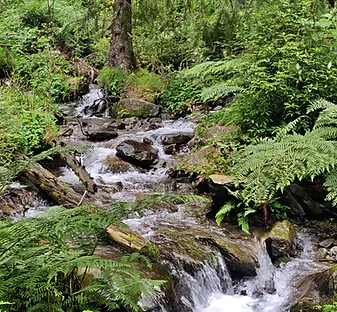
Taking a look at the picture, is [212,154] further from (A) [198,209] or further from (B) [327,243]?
(B) [327,243]

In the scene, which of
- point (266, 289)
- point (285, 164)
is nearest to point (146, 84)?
point (285, 164)

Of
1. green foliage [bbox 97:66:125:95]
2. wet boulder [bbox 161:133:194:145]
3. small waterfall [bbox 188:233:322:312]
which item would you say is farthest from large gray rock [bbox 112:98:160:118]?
small waterfall [bbox 188:233:322:312]

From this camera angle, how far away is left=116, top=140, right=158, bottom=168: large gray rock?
25.5 feet

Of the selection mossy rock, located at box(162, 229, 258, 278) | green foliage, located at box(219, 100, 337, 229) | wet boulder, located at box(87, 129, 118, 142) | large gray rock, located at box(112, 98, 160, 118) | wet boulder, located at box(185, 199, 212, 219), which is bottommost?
large gray rock, located at box(112, 98, 160, 118)

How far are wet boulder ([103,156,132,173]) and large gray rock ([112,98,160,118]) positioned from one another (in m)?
3.33

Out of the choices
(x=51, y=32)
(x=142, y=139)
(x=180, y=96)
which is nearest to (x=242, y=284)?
(x=142, y=139)

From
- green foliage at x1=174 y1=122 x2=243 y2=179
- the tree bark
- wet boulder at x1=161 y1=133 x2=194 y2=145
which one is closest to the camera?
the tree bark

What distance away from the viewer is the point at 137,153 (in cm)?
791

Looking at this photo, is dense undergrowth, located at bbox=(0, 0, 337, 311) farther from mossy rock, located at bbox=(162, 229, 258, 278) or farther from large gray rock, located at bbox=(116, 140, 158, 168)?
large gray rock, located at bbox=(116, 140, 158, 168)

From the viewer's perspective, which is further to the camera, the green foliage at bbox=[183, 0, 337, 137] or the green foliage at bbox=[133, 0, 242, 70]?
the green foliage at bbox=[183, 0, 337, 137]

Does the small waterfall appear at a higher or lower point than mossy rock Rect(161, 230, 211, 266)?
lower

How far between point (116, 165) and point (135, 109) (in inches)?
148

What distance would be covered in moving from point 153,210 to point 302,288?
2.47m

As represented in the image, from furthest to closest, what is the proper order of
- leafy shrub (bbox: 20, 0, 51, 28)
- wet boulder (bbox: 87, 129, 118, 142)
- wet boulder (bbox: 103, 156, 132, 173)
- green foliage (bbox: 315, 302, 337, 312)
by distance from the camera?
leafy shrub (bbox: 20, 0, 51, 28) → wet boulder (bbox: 87, 129, 118, 142) → wet boulder (bbox: 103, 156, 132, 173) → green foliage (bbox: 315, 302, 337, 312)
